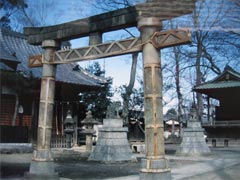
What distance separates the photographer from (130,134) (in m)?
21.5

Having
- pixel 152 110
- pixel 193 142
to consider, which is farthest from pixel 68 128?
pixel 152 110

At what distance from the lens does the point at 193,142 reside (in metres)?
17.1

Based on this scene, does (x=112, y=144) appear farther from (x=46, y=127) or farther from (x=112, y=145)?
(x=46, y=127)

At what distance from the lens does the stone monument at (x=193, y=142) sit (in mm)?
16920

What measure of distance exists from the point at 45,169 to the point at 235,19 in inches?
239

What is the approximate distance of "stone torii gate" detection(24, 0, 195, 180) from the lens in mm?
6859

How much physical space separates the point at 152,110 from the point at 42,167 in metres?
3.11

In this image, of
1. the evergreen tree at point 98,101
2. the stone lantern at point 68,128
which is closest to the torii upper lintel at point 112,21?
the stone lantern at point 68,128

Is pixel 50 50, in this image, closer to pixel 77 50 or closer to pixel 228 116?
pixel 77 50

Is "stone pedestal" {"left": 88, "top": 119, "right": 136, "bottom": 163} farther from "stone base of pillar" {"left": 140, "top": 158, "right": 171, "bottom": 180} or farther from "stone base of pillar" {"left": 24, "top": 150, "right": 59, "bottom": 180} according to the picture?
"stone base of pillar" {"left": 140, "top": 158, "right": 171, "bottom": 180}

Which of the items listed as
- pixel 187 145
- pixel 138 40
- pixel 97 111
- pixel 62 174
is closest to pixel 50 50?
pixel 138 40

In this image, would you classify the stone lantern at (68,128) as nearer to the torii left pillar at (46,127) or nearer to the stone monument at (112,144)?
the stone monument at (112,144)

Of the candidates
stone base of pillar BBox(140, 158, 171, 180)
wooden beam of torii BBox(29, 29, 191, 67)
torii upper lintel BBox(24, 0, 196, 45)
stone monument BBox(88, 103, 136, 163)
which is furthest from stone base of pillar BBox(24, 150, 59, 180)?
stone monument BBox(88, 103, 136, 163)

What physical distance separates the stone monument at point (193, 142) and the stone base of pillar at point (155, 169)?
10.3m
